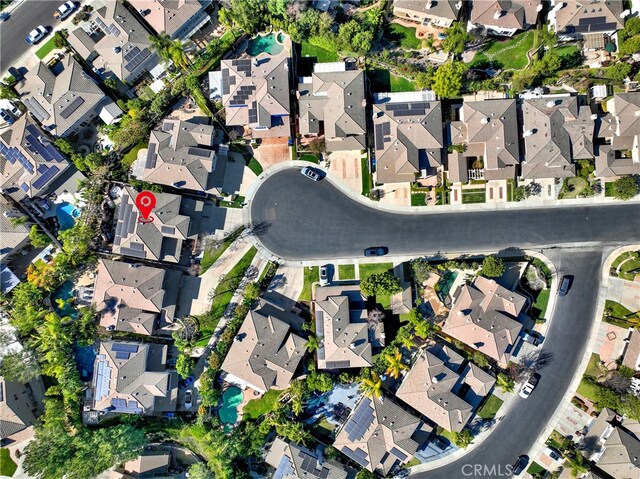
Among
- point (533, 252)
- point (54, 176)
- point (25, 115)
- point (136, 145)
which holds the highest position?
point (25, 115)

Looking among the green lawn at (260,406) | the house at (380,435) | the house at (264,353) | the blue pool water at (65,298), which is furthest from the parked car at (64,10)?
the house at (380,435)

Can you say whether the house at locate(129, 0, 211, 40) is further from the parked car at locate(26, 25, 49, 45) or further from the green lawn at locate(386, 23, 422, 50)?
the green lawn at locate(386, 23, 422, 50)

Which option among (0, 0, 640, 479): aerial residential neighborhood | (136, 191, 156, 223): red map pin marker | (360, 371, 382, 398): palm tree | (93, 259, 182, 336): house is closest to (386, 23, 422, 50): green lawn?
(0, 0, 640, 479): aerial residential neighborhood

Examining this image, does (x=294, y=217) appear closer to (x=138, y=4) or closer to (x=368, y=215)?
(x=368, y=215)

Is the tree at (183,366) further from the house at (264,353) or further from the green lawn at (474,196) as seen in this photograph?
the green lawn at (474,196)

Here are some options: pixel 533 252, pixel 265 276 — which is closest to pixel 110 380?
pixel 265 276

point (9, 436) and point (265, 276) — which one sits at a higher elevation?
point (9, 436)
